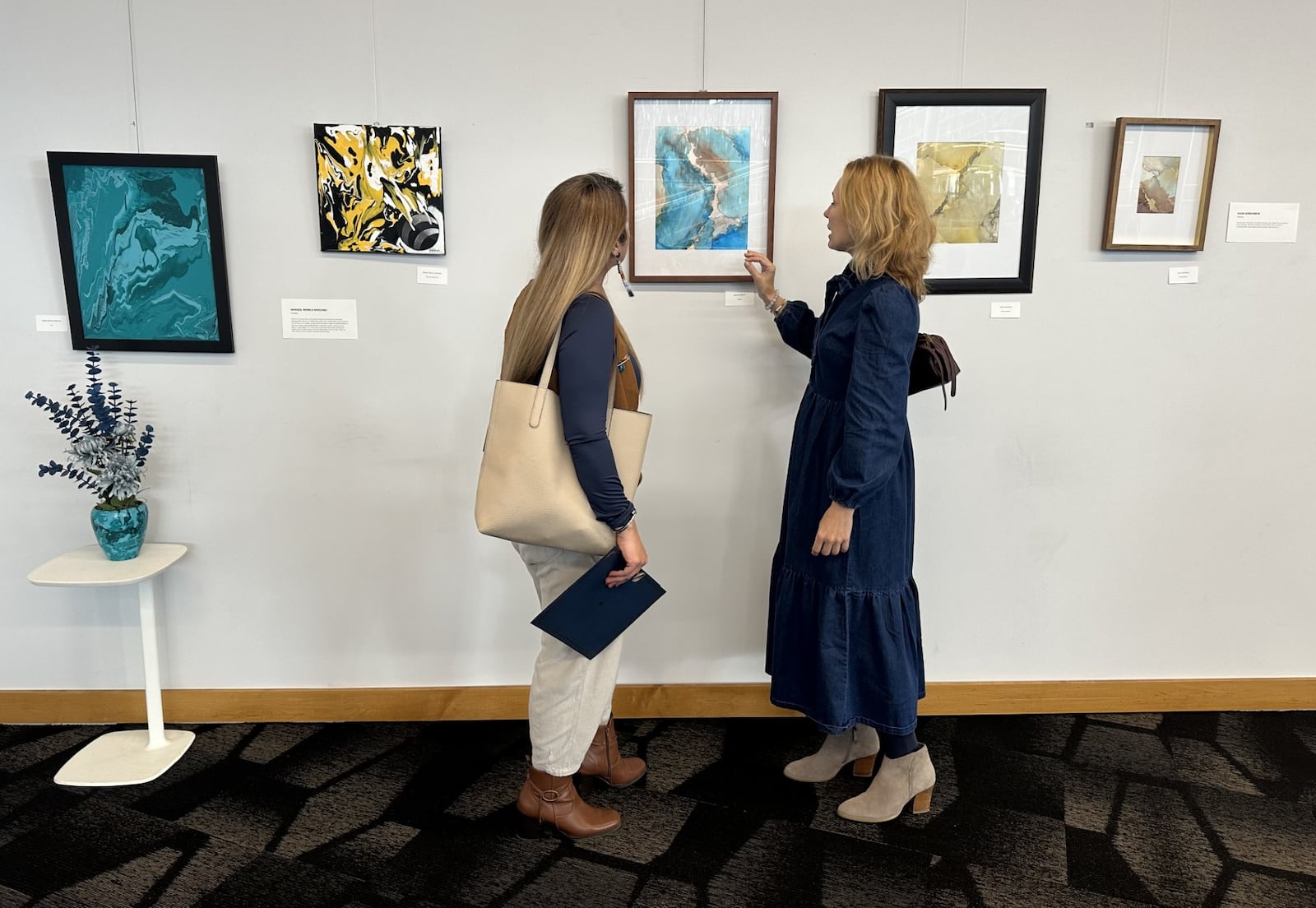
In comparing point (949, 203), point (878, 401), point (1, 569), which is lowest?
point (1, 569)

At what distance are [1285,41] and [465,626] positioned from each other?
8.90ft

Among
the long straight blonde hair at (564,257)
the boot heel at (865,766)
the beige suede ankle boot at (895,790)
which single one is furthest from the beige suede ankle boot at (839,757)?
the long straight blonde hair at (564,257)

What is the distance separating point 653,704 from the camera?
7.82 feet

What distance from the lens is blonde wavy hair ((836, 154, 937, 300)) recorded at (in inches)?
67.0

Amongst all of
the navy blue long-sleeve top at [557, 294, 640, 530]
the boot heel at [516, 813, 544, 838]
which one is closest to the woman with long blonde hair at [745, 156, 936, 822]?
the navy blue long-sleeve top at [557, 294, 640, 530]

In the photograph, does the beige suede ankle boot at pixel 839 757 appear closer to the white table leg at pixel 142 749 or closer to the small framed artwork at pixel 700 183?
the small framed artwork at pixel 700 183

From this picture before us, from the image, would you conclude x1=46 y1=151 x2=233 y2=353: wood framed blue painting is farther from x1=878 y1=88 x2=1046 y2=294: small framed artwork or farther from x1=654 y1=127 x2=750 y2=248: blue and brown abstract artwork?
x1=878 y1=88 x2=1046 y2=294: small framed artwork

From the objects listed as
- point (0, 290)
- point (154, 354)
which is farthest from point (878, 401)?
point (0, 290)

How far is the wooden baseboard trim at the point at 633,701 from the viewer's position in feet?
7.67

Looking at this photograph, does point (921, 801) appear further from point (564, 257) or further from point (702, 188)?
point (702, 188)

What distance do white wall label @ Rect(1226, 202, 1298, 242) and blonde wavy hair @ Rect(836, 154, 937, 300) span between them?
3.56ft

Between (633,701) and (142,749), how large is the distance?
4.37 ft

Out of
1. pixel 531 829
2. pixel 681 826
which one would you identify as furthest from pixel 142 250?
pixel 681 826

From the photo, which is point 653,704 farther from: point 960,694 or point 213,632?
point 213,632
